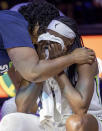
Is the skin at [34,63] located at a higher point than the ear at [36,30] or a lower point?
lower

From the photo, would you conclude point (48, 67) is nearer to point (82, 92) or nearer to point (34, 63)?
point (34, 63)

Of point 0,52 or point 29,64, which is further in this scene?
point 0,52

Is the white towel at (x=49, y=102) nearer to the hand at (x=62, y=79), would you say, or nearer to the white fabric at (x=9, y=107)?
the hand at (x=62, y=79)

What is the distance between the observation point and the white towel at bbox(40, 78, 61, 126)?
291 centimetres

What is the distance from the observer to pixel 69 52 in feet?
9.71

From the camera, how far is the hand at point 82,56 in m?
2.75

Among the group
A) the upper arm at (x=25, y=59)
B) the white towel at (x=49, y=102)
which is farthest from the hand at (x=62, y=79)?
the upper arm at (x=25, y=59)

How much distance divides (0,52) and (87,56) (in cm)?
59

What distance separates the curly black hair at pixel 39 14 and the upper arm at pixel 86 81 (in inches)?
16.2

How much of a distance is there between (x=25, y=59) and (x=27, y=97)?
18.4 inches

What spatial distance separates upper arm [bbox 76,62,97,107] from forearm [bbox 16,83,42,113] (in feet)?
1.11

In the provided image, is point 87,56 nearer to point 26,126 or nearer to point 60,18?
point 60,18

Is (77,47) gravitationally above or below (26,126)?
above

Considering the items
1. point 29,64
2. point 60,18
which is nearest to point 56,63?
point 29,64
